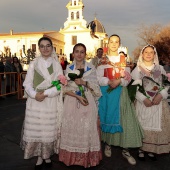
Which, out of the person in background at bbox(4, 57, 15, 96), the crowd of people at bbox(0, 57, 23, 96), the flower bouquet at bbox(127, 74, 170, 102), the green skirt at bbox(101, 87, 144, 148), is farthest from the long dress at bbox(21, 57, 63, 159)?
the person in background at bbox(4, 57, 15, 96)

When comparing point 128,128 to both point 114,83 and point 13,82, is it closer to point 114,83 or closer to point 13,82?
point 114,83

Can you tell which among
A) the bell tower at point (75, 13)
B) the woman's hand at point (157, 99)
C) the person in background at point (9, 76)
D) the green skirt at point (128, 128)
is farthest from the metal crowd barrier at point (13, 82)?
the bell tower at point (75, 13)

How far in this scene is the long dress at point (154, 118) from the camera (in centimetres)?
365

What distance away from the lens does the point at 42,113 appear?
128 inches

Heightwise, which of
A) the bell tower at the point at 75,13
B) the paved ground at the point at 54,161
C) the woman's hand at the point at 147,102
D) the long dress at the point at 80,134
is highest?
the bell tower at the point at 75,13

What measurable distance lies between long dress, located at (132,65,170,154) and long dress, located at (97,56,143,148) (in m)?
0.15

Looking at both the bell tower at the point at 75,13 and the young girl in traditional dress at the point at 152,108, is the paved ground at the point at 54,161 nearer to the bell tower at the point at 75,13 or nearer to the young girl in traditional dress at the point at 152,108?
the young girl in traditional dress at the point at 152,108

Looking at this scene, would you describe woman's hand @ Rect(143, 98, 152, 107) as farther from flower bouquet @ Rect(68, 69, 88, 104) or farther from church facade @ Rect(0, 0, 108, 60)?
church facade @ Rect(0, 0, 108, 60)

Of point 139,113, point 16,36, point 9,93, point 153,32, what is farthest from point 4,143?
point 16,36

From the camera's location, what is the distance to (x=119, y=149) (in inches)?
167

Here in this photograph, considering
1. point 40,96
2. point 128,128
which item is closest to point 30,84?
point 40,96

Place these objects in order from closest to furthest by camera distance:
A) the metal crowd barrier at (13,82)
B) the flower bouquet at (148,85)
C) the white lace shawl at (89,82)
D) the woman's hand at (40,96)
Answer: the woman's hand at (40,96) < the white lace shawl at (89,82) < the flower bouquet at (148,85) < the metal crowd barrier at (13,82)

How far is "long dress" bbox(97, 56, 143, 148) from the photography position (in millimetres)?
3531

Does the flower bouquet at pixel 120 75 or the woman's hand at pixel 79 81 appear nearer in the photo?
the woman's hand at pixel 79 81
